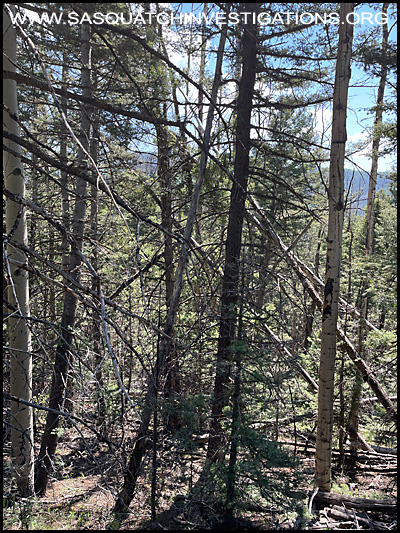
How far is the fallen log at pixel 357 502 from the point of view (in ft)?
16.2

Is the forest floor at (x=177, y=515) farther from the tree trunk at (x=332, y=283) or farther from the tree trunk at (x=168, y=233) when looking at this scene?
the tree trunk at (x=168, y=233)

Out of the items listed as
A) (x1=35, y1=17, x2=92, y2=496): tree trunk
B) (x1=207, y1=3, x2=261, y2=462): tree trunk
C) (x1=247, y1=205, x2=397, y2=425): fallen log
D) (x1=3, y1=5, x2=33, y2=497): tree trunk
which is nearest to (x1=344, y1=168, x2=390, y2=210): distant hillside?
(x1=247, y1=205, x2=397, y2=425): fallen log

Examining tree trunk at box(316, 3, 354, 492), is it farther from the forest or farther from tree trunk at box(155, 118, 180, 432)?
tree trunk at box(155, 118, 180, 432)

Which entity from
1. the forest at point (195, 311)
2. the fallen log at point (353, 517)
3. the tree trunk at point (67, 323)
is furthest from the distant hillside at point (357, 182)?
the tree trunk at point (67, 323)

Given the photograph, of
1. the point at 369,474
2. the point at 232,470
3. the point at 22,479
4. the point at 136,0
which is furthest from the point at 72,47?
the point at 369,474

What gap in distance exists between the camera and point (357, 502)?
5012mm

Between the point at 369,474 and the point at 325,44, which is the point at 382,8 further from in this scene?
the point at 369,474

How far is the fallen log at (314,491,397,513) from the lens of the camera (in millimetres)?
4926

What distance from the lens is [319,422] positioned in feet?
17.9

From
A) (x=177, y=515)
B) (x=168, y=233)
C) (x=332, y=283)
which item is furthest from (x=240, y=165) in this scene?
(x=177, y=515)

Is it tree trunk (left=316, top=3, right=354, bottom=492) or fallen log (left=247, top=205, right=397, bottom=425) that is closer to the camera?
tree trunk (left=316, top=3, right=354, bottom=492)

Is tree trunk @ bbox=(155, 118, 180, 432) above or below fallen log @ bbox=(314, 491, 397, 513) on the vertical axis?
above

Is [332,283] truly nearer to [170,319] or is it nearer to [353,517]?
[170,319]

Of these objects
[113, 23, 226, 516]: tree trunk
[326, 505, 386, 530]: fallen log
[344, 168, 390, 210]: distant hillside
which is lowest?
[326, 505, 386, 530]: fallen log
